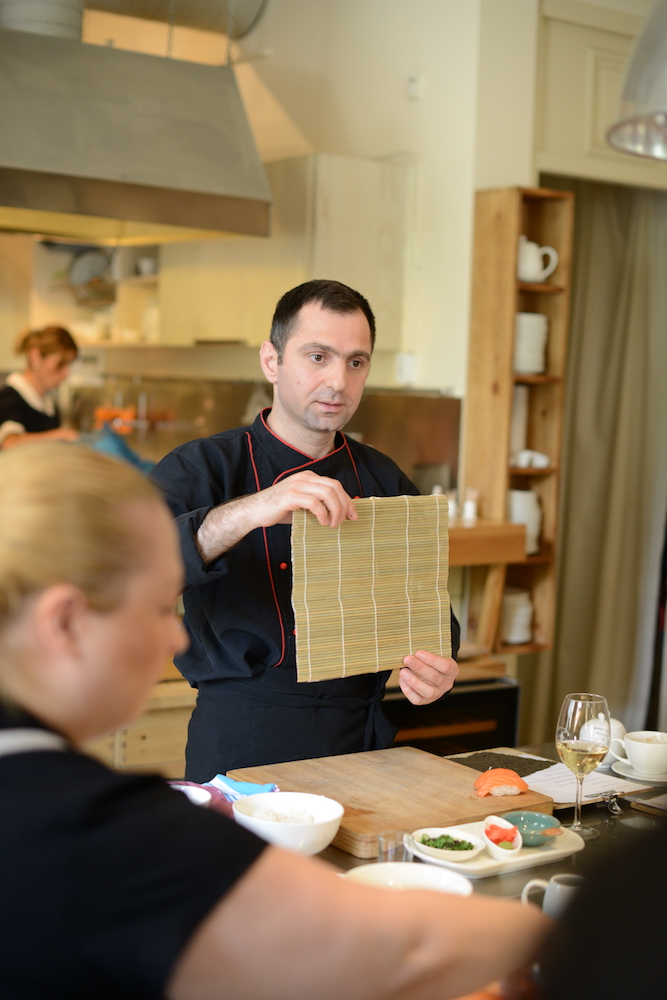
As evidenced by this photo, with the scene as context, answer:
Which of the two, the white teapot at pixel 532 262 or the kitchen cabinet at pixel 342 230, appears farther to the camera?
the kitchen cabinet at pixel 342 230

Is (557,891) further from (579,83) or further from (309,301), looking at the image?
(579,83)

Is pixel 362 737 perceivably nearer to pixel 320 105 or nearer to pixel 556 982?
pixel 556 982

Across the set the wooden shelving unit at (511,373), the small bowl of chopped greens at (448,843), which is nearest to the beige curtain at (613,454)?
the wooden shelving unit at (511,373)

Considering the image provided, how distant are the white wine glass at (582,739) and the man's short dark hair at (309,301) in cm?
85

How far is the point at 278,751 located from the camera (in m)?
1.88

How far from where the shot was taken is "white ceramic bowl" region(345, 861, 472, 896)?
1.24 meters

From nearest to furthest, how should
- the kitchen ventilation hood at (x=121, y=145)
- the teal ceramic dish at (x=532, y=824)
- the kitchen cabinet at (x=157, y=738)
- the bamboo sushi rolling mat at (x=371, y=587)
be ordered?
the teal ceramic dish at (x=532, y=824)
the bamboo sushi rolling mat at (x=371, y=587)
the kitchen cabinet at (x=157, y=738)
the kitchen ventilation hood at (x=121, y=145)

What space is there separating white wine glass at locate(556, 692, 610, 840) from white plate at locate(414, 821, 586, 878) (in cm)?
7

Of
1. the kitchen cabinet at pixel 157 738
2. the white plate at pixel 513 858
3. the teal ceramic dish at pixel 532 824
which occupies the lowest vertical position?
the kitchen cabinet at pixel 157 738

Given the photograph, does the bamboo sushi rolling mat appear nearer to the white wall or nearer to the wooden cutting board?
the wooden cutting board

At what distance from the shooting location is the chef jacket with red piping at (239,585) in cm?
189

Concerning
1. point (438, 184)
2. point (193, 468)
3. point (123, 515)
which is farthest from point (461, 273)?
point (123, 515)

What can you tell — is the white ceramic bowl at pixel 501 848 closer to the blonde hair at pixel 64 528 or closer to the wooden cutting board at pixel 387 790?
the wooden cutting board at pixel 387 790

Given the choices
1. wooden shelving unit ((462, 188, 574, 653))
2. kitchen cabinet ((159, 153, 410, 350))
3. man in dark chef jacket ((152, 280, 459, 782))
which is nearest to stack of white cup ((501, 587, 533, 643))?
wooden shelving unit ((462, 188, 574, 653))
